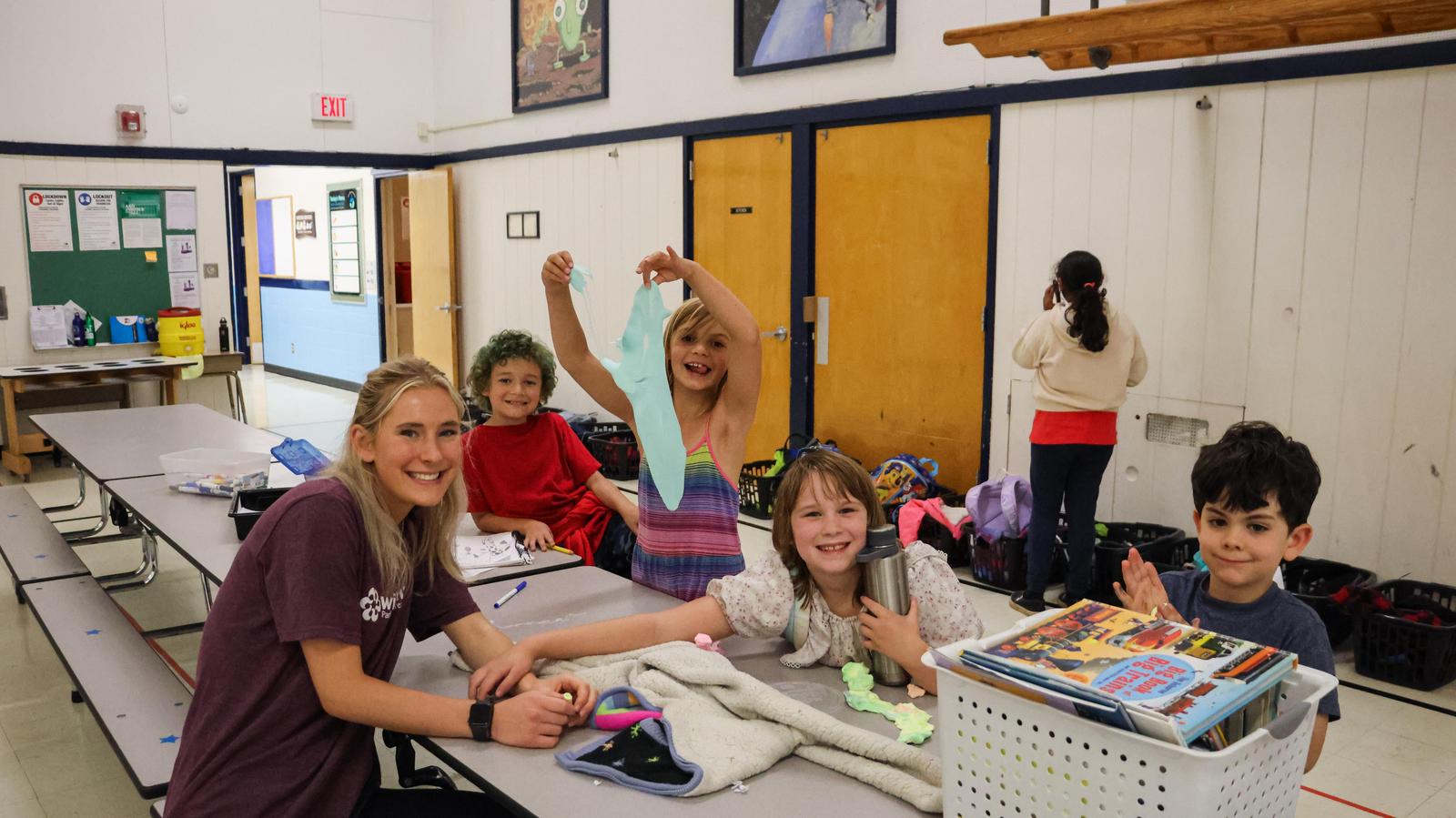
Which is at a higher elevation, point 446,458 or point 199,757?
point 446,458

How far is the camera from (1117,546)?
15.0 ft

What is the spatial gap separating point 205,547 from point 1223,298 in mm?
3902

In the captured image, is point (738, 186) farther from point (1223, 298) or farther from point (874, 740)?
point (874, 740)

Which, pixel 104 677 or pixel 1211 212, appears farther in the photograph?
pixel 1211 212

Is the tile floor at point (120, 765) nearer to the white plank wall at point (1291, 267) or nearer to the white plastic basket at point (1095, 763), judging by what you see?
the white plank wall at point (1291, 267)

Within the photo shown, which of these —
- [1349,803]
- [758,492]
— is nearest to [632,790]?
[1349,803]

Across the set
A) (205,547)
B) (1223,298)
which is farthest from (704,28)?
(205,547)

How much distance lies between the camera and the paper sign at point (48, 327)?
760 cm

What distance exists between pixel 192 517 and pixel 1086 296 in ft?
10.7

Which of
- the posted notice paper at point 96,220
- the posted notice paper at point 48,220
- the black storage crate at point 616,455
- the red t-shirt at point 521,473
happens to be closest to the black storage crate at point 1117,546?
the red t-shirt at point 521,473

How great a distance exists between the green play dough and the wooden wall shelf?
8.52 ft

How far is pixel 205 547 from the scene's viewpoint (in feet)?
9.47

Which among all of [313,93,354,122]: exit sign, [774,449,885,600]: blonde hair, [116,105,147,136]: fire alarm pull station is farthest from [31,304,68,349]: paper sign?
[774,449,885,600]: blonde hair

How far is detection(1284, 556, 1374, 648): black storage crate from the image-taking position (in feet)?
13.0
